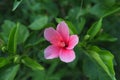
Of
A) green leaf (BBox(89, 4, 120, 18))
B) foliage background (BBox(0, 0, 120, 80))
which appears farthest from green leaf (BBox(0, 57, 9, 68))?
green leaf (BBox(89, 4, 120, 18))

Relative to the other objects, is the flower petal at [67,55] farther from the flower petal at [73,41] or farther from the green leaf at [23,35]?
the green leaf at [23,35]

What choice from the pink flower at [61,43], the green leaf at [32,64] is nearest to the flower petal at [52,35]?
the pink flower at [61,43]

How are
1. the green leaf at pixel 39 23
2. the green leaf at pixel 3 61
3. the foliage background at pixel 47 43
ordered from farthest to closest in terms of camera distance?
the green leaf at pixel 39 23
the foliage background at pixel 47 43
the green leaf at pixel 3 61

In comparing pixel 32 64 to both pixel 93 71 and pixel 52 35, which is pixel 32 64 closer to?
pixel 52 35

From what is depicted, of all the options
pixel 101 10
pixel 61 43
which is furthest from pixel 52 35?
pixel 101 10

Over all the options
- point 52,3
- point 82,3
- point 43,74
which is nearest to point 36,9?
point 52,3

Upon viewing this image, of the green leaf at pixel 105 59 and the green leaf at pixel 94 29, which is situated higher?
the green leaf at pixel 94 29

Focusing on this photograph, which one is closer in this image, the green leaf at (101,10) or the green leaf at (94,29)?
the green leaf at (94,29)
